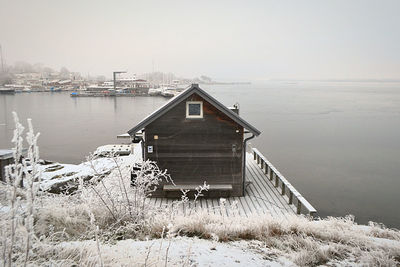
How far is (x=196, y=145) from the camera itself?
428 inches

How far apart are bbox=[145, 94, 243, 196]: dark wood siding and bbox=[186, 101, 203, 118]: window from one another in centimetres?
12

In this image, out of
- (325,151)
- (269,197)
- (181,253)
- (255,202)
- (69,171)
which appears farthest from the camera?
(325,151)

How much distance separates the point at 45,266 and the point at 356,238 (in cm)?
512

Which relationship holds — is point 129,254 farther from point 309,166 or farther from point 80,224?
point 309,166

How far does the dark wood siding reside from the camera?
10.8 meters

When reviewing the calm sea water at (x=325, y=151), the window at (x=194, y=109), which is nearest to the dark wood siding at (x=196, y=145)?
the window at (x=194, y=109)

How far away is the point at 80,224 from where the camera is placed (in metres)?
5.13

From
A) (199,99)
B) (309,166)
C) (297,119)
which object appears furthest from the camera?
(297,119)

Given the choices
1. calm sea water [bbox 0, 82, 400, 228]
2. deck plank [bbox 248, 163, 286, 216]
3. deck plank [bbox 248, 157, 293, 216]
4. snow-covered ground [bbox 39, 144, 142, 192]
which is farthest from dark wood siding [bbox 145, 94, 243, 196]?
calm sea water [bbox 0, 82, 400, 228]

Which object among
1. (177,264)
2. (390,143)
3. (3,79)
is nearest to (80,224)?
(177,264)

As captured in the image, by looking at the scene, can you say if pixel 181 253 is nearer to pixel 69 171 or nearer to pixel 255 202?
pixel 255 202

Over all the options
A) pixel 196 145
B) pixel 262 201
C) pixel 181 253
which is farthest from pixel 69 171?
pixel 181 253

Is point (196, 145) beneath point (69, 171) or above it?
above

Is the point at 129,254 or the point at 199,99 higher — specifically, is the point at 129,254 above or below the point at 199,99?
below
